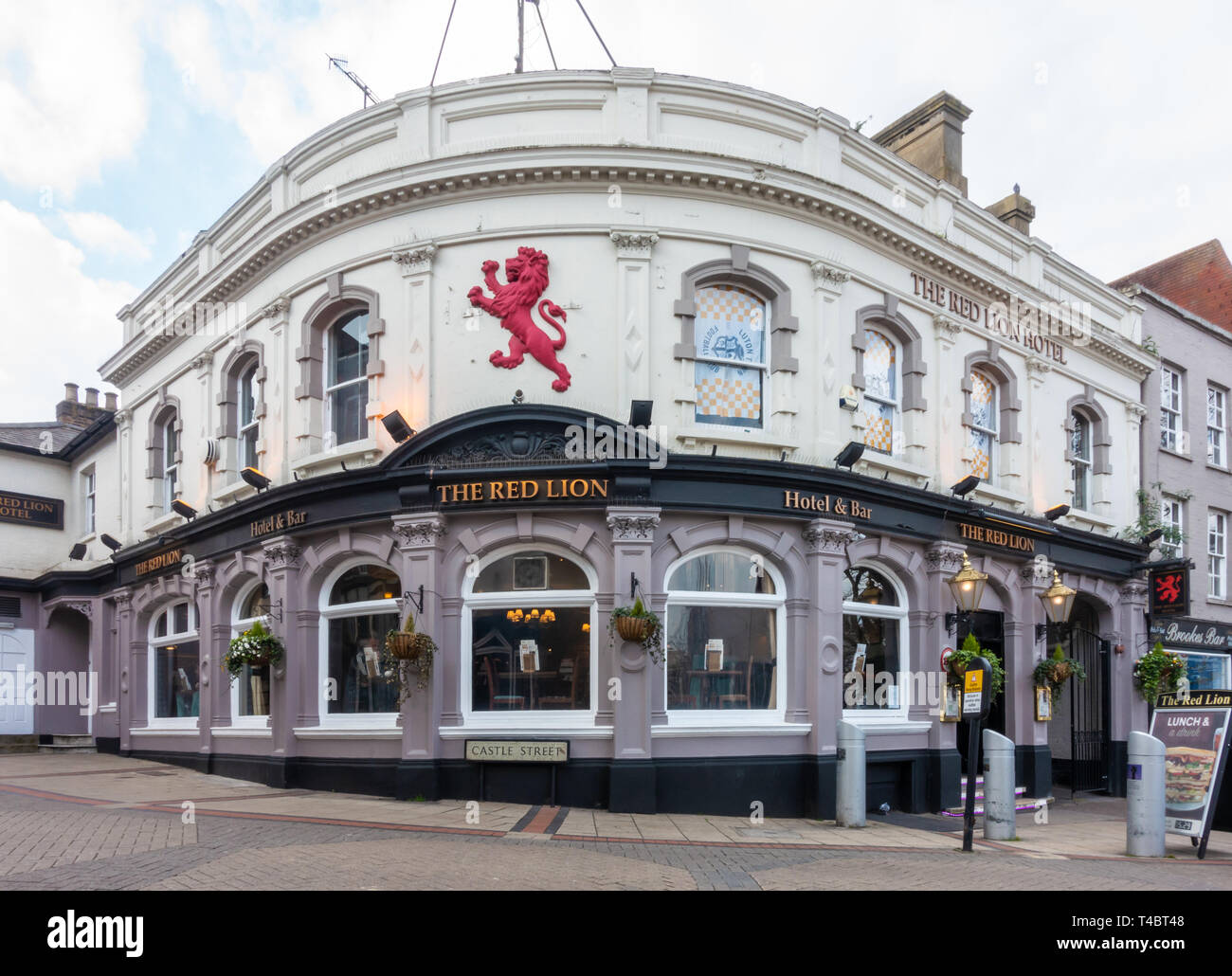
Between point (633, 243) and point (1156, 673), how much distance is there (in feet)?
45.1

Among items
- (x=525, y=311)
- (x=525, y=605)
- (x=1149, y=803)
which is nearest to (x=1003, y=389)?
(x=1149, y=803)

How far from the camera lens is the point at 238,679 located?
18.0 m

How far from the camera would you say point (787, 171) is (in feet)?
49.4

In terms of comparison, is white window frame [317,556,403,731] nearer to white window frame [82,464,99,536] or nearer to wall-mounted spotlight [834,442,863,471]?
wall-mounted spotlight [834,442,863,471]

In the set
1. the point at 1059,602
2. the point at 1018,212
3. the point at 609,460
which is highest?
the point at 1018,212

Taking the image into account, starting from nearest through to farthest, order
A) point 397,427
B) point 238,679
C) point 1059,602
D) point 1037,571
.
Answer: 1. point 397,427
2. point 1059,602
3. point 238,679
4. point 1037,571

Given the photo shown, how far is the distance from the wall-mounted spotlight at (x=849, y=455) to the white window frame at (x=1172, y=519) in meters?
10.9

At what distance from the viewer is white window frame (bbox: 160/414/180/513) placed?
21472 mm

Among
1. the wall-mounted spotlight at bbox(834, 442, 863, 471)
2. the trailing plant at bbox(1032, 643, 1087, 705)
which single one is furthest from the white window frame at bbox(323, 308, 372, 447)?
the trailing plant at bbox(1032, 643, 1087, 705)

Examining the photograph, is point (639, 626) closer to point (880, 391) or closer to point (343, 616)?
point (343, 616)

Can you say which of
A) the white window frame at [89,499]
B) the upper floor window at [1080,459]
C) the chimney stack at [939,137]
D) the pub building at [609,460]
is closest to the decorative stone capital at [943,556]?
the pub building at [609,460]

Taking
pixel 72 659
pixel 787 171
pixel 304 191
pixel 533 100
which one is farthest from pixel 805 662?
pixel 72 659
